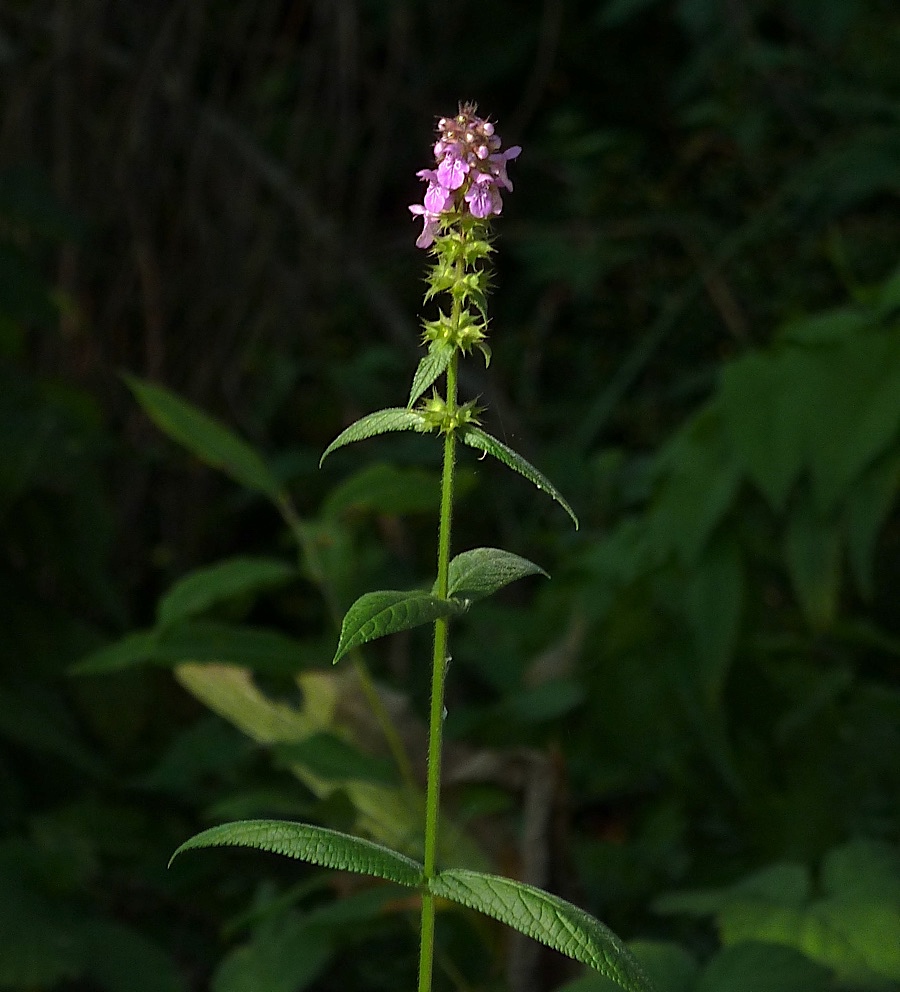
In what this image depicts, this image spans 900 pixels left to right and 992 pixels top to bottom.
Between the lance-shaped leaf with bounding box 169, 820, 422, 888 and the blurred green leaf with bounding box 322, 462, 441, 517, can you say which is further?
the blurred green leaf with bounding box 322, 462, 441, 517

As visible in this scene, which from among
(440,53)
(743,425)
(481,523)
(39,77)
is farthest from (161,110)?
(743,425)

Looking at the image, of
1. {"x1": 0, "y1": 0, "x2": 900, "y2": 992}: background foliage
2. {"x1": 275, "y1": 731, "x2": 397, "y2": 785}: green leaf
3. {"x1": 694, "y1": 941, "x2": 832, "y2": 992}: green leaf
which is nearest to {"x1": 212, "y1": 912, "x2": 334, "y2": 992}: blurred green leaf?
{"x1": 0, "y1": 0, "x2": 900, "y2": 992}: background foliage

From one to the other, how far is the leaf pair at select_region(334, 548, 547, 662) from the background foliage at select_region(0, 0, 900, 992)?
17.7 inches

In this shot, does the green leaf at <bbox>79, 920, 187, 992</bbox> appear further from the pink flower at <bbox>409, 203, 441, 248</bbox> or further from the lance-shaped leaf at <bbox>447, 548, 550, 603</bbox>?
the pink flower at <bbox>409, 203, 441, 248</bbox>

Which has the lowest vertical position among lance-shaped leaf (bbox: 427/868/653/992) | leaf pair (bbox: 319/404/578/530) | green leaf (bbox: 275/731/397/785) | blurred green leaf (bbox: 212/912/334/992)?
lance-shaped leaf (bbox: 427/868/653/992)

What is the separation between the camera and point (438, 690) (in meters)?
0.87

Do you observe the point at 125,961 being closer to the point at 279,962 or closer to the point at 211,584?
the point at 279,962

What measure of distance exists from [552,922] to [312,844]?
157mm

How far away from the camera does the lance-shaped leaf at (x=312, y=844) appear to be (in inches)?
33.5

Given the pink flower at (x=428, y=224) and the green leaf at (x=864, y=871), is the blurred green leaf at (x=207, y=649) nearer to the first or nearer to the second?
the green leaf at (x=864, y=871)

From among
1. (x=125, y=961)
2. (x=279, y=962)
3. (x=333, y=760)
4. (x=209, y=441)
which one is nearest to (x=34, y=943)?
(x=125, y=961)

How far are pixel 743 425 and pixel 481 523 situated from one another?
5.56ft

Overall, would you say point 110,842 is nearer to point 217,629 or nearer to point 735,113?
point 217,629

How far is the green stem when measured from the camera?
33.5 inches
